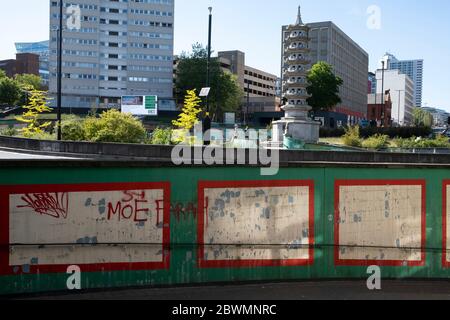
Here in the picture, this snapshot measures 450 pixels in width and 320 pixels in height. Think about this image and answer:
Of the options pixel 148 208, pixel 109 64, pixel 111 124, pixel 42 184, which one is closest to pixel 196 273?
pixel 148 208

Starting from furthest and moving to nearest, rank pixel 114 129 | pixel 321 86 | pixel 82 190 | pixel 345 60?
pixel 345 60 → pixel 321 86 → pixel 114 129 → pixel 82 190

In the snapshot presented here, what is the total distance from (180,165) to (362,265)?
14.4ft

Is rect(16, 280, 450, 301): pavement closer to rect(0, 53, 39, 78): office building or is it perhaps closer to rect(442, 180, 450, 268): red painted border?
rect(442, 180, 450, 268): red painted border

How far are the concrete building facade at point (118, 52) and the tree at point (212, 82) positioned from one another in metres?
6.28

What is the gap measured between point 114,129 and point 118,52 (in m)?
90.5

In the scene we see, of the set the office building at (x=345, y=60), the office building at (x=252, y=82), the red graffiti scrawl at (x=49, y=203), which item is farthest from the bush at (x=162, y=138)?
the office building at (x=252, y=82)

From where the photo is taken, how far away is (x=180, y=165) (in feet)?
29.6

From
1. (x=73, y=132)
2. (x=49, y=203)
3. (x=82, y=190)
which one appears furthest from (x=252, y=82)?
(x=49, y=203)

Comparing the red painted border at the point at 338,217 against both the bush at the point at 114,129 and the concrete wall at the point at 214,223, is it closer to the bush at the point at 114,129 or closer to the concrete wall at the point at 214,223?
the concrete wall at the point at 214,223

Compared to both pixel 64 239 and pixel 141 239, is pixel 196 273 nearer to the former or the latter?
pixel 141 239

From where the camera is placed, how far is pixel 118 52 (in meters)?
110
